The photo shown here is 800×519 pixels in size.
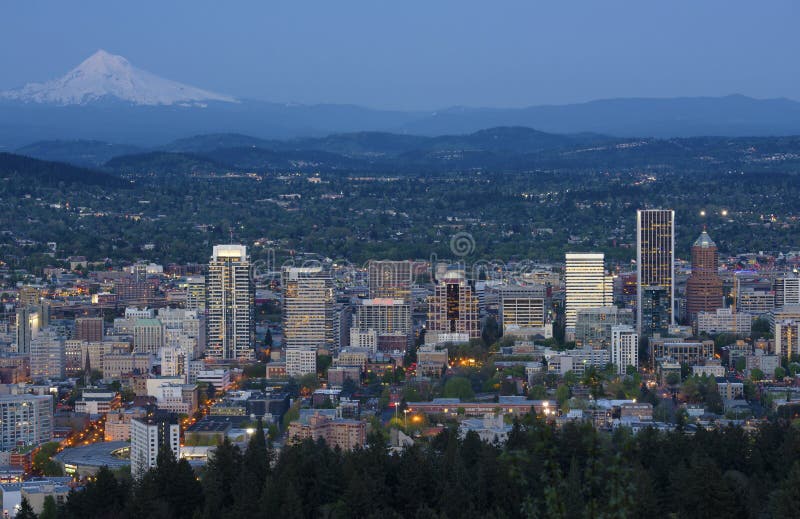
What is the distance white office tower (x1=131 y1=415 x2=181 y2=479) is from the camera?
57.0ft

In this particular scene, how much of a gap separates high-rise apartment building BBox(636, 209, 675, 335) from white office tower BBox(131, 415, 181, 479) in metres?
12.2

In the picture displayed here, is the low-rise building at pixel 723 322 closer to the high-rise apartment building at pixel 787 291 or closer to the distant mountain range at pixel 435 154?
the high-rise apartment building at pixel 787 291

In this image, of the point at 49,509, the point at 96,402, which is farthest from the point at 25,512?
the point at 96,402

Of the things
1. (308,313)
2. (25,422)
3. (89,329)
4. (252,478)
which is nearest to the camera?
(252,478)

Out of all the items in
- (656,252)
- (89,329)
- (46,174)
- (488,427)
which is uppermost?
(46,174)

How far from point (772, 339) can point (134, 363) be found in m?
9.12

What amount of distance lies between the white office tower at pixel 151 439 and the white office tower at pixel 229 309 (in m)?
7.72

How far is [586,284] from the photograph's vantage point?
2888 centimetres

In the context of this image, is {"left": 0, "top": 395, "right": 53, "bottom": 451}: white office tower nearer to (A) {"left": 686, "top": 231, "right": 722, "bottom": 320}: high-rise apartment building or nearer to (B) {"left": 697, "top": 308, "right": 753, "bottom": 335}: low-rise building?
(B) {"left": 697, "top": 308, "right": 753, "bottom": 335}: low-rise building

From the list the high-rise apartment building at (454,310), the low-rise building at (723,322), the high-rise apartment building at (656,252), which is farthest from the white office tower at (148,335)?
the low-rise building at (723,322)

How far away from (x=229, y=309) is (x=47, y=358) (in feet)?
10.4

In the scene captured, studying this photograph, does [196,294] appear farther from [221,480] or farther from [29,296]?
[221,480]

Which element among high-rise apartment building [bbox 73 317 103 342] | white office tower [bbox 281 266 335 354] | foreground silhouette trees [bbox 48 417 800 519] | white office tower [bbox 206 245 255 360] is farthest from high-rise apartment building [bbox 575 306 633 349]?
foreground silhouette trees [bbox 48 417 800 519]

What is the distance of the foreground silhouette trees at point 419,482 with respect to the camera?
12562 mm
